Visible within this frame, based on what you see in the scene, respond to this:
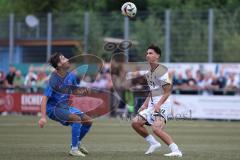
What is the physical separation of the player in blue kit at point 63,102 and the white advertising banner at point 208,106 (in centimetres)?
1645

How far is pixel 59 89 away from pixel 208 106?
58.1 feet

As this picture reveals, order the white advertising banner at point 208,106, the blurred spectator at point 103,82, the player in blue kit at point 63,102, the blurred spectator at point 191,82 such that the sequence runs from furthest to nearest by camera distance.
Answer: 1. the blurred spectator at point 103,82
2. the blurred spectator at point 191,82
3. the white advertising banner at point 208,106
4. the player in blue kit at point 63,102

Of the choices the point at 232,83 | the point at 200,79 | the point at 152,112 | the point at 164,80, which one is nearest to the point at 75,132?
the point at 152,112

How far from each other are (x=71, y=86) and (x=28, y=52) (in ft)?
95.6

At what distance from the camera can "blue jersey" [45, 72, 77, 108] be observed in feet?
48.8

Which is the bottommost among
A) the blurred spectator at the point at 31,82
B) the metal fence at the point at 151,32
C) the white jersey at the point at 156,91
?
the blurred spectator at the point at 31,82

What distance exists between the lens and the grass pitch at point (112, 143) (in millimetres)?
14797

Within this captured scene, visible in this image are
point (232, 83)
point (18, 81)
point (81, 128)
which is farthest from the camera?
point (18, 81)

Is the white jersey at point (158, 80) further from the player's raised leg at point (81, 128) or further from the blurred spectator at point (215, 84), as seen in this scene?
the blurred spectator at point (215, 84)

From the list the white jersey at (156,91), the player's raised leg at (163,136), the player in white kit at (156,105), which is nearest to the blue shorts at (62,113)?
the player in white kit at (156,105)

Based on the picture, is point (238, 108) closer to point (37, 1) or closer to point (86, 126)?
point (86, 126)

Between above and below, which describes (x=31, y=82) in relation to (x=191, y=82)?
below

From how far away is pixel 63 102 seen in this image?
49.4 ft

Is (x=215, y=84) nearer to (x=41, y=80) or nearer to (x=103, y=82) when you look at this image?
(x=103, y=82)
